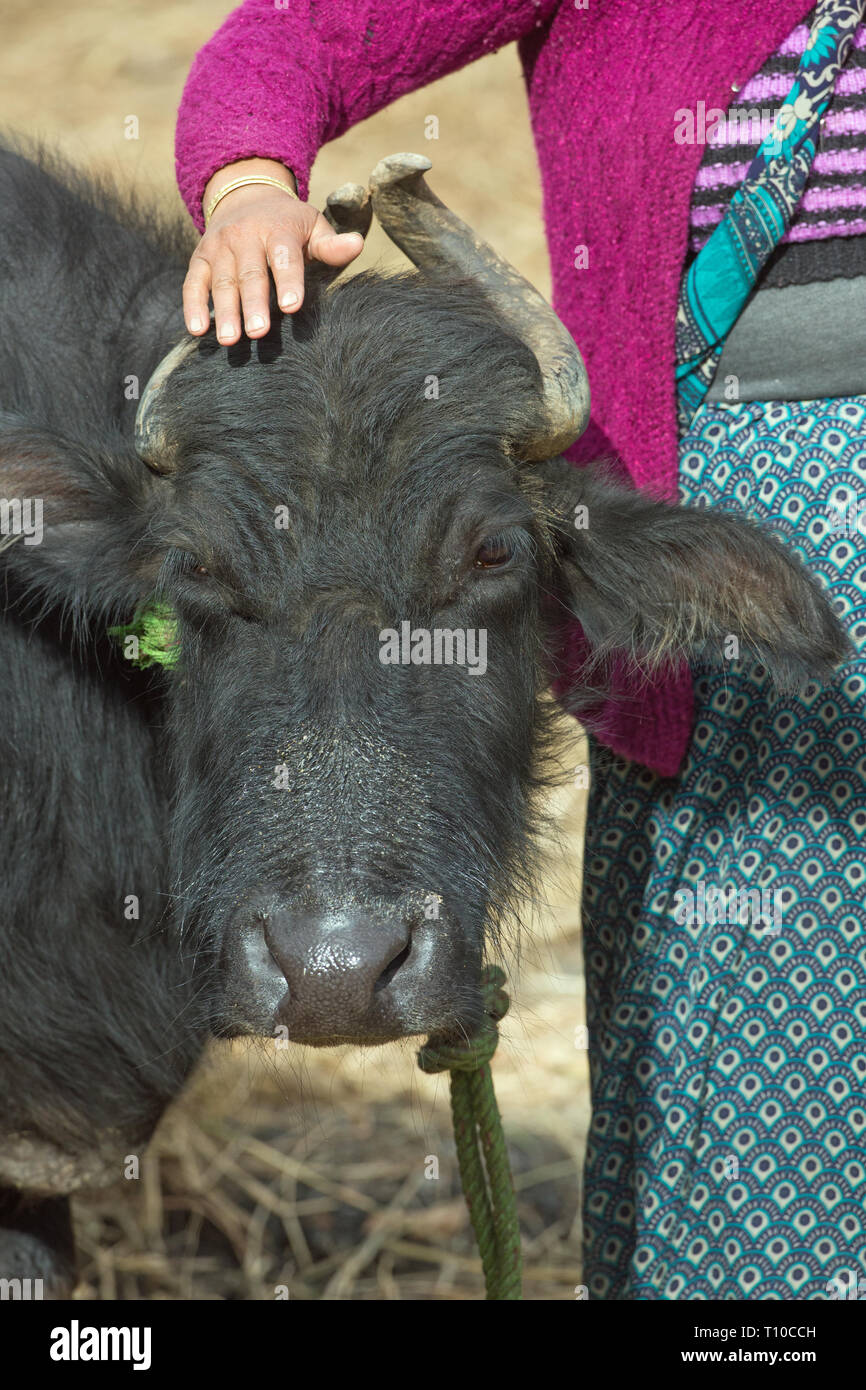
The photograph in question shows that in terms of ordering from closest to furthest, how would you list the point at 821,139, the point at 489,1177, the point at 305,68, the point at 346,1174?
the point at 305,68, the point at 821,139, the point at 489,1177, the point at 346,1174

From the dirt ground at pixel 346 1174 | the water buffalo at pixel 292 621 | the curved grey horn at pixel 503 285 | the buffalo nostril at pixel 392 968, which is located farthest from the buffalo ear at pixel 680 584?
the buffalo nostril at pixel 392 968

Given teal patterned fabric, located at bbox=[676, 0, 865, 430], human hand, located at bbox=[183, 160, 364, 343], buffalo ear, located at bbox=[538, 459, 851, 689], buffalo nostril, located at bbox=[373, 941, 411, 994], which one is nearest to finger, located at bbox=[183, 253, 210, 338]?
human hand, located at bbox=[183, 160, 364, 343]

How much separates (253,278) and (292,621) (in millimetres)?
452

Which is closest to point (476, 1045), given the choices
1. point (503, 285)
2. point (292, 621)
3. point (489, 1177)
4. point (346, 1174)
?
point (489, 1177)

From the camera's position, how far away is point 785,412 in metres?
2.05

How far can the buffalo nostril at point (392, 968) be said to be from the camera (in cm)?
171

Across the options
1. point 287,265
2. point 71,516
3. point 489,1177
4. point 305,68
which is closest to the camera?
point 287,265

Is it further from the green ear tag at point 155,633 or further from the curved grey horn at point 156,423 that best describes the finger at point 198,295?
the green ear tag at point 155,633

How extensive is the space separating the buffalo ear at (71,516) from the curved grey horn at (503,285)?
1.74 feet

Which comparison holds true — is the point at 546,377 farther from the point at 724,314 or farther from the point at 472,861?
the point at 472,861

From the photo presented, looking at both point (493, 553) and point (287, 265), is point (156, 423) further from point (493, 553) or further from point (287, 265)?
point (493, 553)

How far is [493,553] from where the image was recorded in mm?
2000

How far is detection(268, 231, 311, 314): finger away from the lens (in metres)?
1.71

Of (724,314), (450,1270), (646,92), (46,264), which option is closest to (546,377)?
(724,314)
